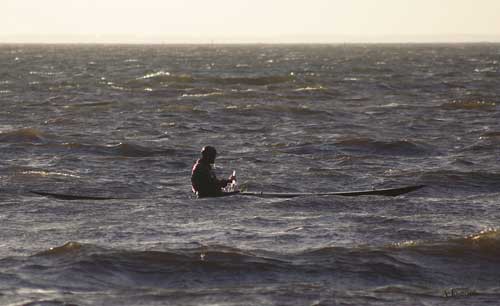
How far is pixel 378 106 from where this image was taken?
46.1m

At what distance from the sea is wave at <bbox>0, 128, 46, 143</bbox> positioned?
6 cm

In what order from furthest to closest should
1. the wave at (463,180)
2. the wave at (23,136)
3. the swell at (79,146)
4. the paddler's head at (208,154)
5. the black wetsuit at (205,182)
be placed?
the wave at (23,136) < the swell at (79,146) < the wave at (463,180) < the black wetsuit at (205,182) < the paddler's head at (208,154)

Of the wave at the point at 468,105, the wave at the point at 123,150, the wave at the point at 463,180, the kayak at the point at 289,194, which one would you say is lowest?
the wave at the point at 468,105

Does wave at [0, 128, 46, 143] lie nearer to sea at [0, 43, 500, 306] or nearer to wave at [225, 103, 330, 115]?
sea at [0, 43, 500, 306]

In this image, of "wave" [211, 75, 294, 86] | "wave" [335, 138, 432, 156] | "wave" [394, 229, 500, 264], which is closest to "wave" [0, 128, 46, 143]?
"wave" [335, 138, 432, 156]

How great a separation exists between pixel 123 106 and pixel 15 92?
1216cm

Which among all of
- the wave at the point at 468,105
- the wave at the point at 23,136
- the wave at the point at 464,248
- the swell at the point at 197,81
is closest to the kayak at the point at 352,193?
the wave at the point at 464,248

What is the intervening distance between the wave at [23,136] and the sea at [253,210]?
59 mm

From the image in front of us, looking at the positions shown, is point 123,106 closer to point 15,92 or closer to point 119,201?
point 15,92

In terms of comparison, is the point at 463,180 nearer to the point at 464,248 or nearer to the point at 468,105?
the point at 464,248

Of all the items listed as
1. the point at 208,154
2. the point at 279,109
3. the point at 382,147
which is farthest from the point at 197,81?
the point at 208,154

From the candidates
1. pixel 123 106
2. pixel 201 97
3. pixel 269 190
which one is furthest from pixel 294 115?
pixel 269 190

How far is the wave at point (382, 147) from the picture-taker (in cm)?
2904

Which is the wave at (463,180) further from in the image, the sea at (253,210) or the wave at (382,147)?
the wave at (382,147)
